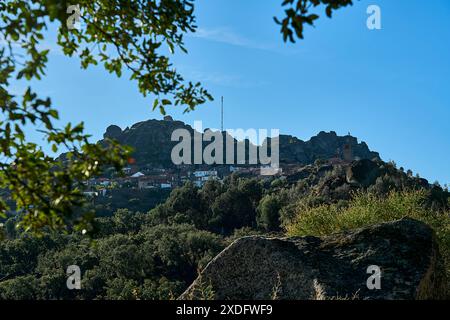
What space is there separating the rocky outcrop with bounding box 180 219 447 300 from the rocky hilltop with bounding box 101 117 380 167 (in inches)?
4864

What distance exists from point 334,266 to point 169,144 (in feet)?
467

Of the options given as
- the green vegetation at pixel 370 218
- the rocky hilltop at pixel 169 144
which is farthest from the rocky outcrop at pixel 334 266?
the rocky hilltop at pixel 169 144

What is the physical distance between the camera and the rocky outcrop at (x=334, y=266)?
702 cm

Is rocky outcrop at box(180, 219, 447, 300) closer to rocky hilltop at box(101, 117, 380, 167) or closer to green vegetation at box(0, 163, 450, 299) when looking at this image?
green vegetation at box(0, 163, 450, 299)

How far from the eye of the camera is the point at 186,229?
4006 centimetres

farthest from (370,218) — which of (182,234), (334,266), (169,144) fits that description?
(169,144)

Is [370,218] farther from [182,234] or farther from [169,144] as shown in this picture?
[169,144]

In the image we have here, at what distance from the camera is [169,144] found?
149m

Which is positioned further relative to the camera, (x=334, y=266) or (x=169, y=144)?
(x=169, y=144)

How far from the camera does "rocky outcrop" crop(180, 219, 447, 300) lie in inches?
277
